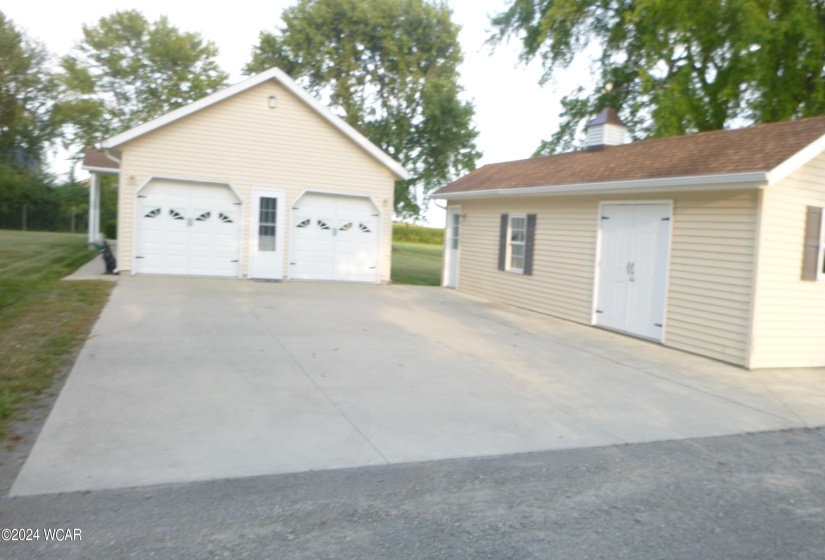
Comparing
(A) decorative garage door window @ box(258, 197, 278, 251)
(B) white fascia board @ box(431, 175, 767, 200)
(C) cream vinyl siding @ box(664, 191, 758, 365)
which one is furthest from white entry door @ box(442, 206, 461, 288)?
(C) cream vinyl siding @ box(664, 191, 758, 365)

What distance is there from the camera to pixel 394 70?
36781 mm

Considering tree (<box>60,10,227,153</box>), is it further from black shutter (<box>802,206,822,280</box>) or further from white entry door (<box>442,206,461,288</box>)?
black shutter (<box>802,206,822,280</box>)

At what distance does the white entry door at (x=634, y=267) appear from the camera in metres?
11.9

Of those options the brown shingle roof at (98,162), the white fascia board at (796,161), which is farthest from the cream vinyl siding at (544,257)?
the brown shingle roof at (98,162)

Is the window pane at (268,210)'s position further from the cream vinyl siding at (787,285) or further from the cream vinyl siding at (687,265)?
the cream vinyl siding at (787,285)

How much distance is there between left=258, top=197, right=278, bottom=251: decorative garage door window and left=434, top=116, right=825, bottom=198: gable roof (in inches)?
193

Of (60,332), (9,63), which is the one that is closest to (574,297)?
(60,332)

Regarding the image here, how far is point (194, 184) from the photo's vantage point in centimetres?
1730

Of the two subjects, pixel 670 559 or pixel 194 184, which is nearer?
pixel 670 559

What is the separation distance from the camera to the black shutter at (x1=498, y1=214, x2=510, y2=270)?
16.6 meters

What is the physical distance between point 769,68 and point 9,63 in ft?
134

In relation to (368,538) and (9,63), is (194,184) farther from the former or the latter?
(9,63)

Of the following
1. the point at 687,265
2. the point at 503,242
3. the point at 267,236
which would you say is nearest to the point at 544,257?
the point at 503,242

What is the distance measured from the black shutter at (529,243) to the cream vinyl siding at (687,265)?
0.14 meters
